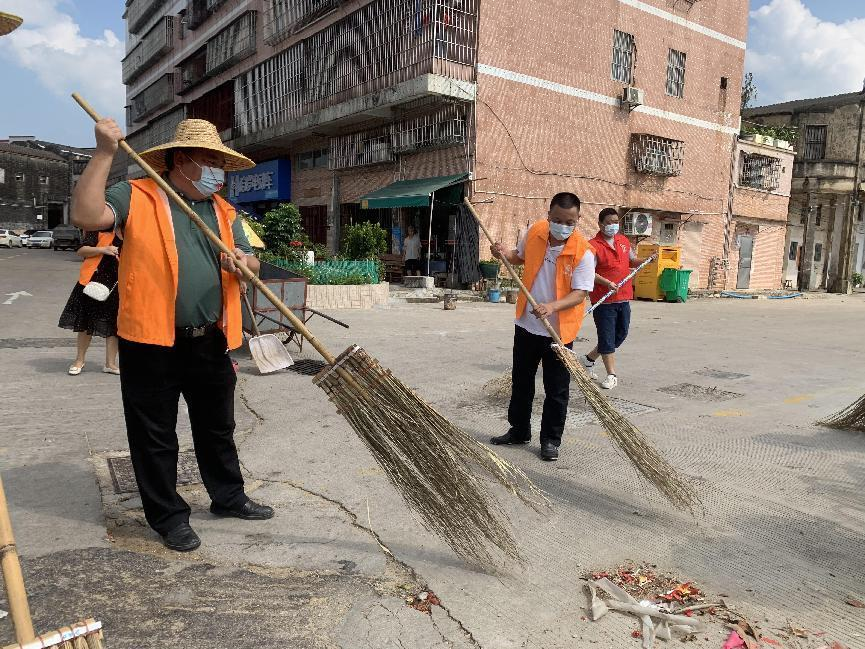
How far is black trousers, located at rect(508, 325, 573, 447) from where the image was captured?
3982 millimetres

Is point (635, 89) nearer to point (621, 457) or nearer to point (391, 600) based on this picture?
point (621, 457)

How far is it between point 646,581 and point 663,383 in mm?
3948

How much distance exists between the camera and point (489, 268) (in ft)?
50.5

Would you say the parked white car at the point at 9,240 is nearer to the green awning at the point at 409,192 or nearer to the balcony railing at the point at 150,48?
the balcony railing at the point at 150,48

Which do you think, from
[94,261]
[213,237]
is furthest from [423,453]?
[94,261]

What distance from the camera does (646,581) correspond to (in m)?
2.56

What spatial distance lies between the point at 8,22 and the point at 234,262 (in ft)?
3.75

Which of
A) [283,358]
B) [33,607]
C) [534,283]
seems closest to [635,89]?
[534,283]

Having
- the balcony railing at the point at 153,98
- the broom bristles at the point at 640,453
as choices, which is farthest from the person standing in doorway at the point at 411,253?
the balcony railing at the point at 153,98

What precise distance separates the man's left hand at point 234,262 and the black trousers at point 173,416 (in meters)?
0.29

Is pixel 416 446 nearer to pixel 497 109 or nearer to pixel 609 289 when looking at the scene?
pixel 609 289

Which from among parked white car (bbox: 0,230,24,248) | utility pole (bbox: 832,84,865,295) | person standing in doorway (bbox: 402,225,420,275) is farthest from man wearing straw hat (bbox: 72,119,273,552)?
parked white car (bbox: 0,230,24,248)

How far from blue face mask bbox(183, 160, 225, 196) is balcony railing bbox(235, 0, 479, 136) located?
43.0 feet

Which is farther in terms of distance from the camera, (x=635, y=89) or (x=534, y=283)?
(x=635, y=89)
